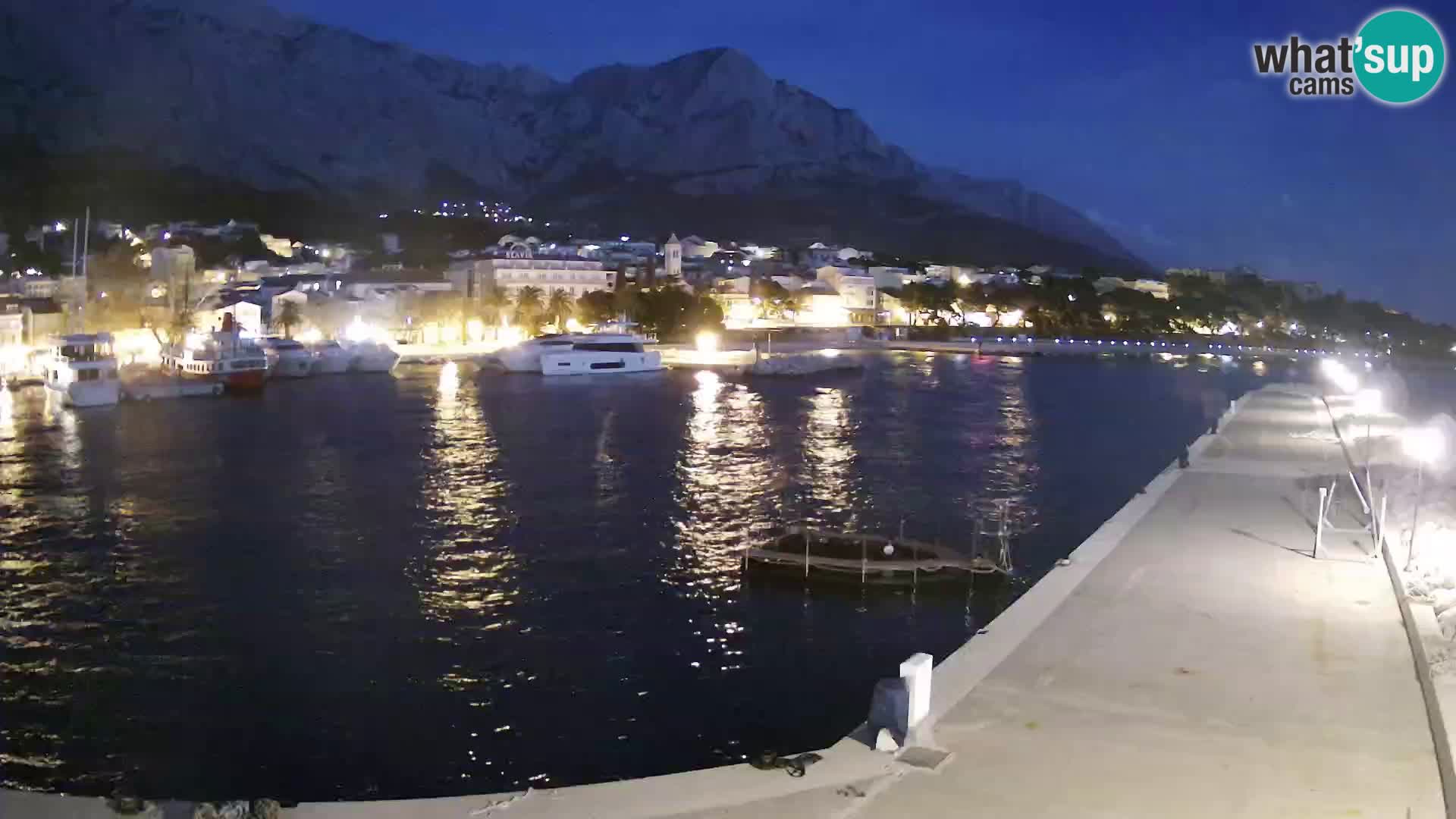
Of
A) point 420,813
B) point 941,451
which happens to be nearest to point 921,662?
point 420,813

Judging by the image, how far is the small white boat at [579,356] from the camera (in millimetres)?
41719

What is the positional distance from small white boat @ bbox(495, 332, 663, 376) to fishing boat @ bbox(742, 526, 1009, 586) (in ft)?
96.5

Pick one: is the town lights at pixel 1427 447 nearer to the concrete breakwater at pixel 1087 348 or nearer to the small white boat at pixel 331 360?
the small white boat at pixel 331 360

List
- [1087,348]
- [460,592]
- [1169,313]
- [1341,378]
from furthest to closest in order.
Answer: [1169,313]
[1087,348]
[1341,378]
[460,592]

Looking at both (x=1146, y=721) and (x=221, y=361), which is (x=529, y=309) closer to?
(x=221, y=361)

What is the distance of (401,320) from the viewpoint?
53.6 meters

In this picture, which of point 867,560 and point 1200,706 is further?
point 867,560

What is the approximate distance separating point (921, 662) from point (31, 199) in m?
87.2

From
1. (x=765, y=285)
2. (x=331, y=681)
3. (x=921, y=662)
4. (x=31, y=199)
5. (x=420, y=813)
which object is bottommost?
(x=331, y=681)

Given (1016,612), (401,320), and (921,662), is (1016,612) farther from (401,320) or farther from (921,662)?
(401,320)

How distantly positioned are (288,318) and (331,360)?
8.36 metres

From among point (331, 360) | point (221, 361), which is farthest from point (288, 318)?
point (221, 361)

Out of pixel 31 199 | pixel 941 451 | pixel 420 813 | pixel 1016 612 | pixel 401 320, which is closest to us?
pixel 420 813

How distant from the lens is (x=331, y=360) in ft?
136
